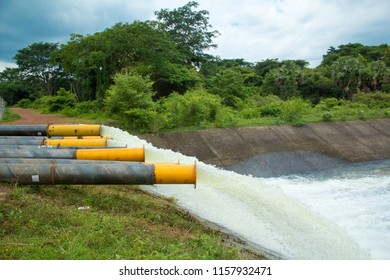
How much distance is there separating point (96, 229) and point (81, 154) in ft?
8.44

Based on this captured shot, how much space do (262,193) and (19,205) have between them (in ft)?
13.1

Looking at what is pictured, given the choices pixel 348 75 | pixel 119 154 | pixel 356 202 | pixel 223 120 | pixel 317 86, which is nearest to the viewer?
pixel 119 154

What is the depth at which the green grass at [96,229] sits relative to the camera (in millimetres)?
3658

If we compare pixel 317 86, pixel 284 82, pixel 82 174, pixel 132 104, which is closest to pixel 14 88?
pixel 284 82

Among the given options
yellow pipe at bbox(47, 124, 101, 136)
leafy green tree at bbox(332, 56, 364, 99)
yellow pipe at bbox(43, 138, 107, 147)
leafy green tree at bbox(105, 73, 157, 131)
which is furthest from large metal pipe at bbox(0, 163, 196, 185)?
leafy green tree at bbox(332, 56, 364, 99)

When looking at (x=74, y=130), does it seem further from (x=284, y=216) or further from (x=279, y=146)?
(x=279, y=146)

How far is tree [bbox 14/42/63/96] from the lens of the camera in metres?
40.4

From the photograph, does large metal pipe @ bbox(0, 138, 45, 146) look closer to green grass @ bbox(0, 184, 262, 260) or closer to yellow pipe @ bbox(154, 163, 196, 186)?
green grass @ bbox(0, 184, 262, 260)

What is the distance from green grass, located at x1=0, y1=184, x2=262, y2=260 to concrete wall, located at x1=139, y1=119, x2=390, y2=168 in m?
7.68

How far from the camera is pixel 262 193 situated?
6.46 metres

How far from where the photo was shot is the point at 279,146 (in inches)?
575

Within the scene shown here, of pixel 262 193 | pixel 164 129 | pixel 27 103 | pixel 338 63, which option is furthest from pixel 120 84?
pixel 27 103

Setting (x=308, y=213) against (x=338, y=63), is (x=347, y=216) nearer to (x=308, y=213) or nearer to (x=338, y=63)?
(x=308, y=213)

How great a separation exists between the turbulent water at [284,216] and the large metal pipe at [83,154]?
1.09 meters
